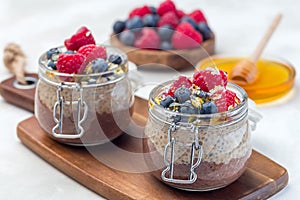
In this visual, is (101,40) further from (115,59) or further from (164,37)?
(115,59)

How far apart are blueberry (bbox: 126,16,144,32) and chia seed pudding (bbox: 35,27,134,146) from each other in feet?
2.00

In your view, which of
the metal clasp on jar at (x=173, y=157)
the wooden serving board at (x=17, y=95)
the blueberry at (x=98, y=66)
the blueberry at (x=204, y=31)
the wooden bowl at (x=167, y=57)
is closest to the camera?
the metal clasp on jar at (x=173, y=157)

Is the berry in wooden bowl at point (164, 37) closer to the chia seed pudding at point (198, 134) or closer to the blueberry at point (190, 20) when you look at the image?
the blueberry at point (190, 20)

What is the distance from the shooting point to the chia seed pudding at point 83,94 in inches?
53.9

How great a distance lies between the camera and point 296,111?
5.65ft

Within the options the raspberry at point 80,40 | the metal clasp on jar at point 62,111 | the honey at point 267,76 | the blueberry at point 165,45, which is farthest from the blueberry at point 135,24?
the metal clasp on jar at point 62,111

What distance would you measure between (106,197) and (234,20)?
1.25 m

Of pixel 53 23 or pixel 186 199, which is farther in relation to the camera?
pixel 53 23

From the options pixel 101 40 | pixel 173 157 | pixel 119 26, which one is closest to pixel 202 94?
pixel 173 157

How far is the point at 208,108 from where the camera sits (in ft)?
3.93


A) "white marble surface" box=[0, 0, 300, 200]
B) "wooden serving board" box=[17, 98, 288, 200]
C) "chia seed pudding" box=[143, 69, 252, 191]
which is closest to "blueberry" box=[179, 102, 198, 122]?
"chia seed pudding" box=[143, 69, 252, 191]

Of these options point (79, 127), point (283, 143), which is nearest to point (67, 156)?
point (79, 127)

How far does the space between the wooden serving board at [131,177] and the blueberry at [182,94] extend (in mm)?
189

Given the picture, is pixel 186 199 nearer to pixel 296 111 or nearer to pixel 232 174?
pixel 232 174
